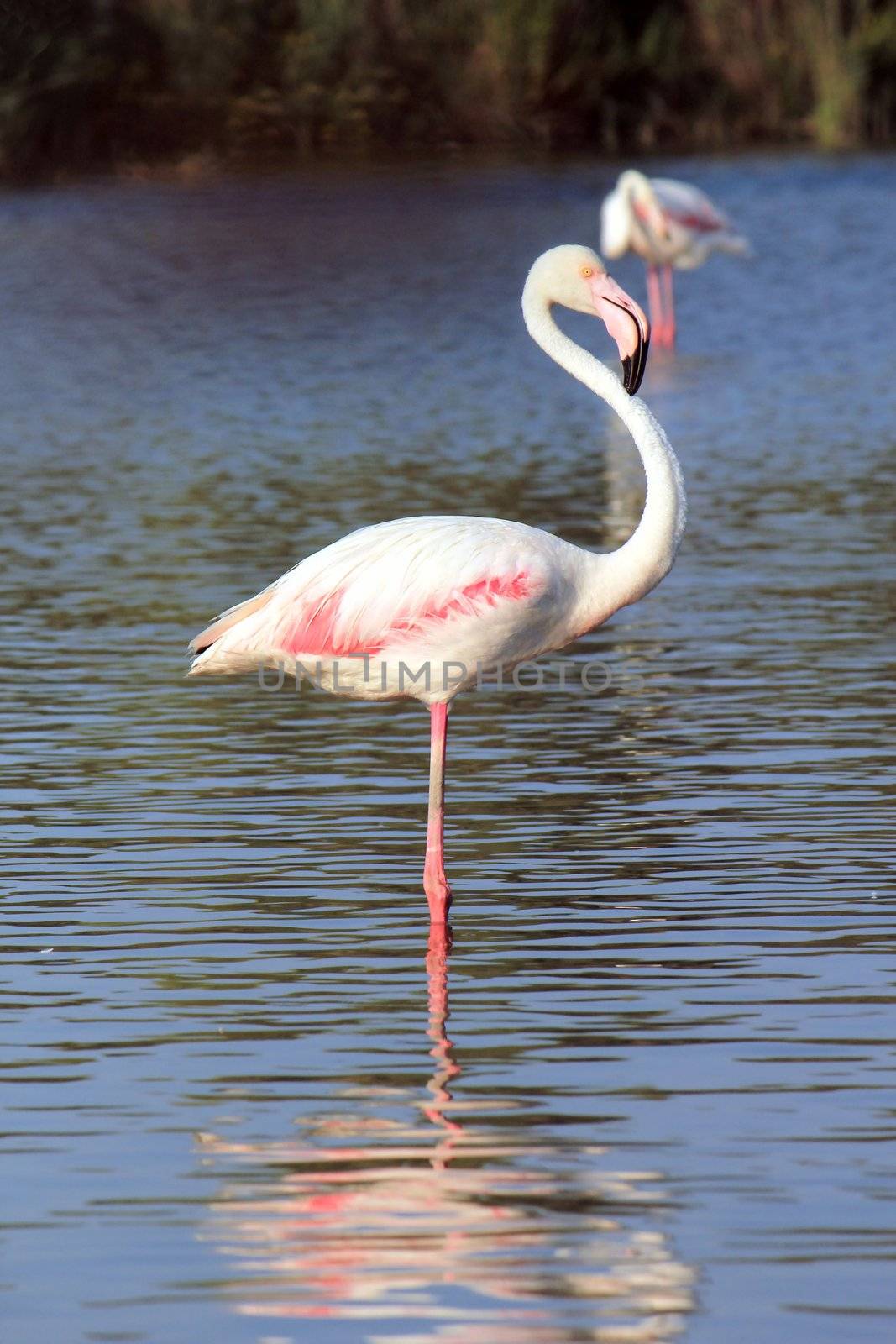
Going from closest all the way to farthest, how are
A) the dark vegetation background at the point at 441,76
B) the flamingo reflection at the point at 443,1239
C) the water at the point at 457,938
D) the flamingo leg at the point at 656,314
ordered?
the flamingo reflection at the point at 443,1239 < the water at the point at 457,938 < the flamingo leg at the point at 656,314 < the dark vegetation background at the point at 441,76

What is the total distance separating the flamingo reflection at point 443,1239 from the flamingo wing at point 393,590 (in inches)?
77.8

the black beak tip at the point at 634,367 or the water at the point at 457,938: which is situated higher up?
the black beak tip at the point at 634,367

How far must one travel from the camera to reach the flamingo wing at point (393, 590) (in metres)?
7.15

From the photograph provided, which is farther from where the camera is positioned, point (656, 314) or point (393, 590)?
point (656, 314)

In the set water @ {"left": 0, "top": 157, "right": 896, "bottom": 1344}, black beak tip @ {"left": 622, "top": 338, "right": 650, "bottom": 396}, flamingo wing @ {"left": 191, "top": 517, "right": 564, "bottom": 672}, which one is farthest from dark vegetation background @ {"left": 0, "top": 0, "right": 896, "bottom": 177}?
flamingo wing @ {"left": 191, "top": 517, "right": 564, "bottom": 672}

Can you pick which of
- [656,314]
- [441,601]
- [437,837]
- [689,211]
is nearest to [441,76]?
[689,211]

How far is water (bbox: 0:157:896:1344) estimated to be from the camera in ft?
15.4

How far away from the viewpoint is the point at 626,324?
769cm

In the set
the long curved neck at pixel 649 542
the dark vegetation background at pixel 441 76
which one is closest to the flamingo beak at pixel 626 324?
the long curved neck at pixel 649 542

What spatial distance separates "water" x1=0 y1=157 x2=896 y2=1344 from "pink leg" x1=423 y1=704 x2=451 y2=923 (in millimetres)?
77

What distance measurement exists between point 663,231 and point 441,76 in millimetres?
20123

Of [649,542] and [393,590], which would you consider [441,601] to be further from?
[649,542]

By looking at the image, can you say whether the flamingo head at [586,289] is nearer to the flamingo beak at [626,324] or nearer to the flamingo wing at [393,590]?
the flamingo beak at [626,324]

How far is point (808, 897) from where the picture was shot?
7.07m
